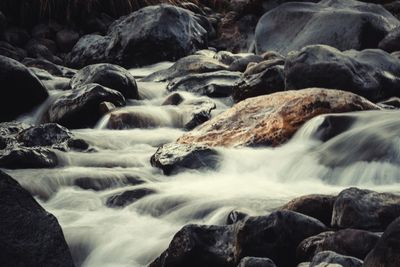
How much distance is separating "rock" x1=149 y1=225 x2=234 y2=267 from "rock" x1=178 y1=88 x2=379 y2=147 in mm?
2974

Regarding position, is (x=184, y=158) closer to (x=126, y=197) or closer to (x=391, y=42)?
(x=126, y=197)

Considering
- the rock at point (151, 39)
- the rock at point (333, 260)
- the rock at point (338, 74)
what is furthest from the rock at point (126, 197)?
the rock at point (151, 39)

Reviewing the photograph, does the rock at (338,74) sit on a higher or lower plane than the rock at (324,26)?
higher

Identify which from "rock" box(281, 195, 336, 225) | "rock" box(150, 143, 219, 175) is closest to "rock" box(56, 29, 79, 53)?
"rock" box(150, 143, 219, 175)

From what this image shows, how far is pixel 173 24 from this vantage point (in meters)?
12.4

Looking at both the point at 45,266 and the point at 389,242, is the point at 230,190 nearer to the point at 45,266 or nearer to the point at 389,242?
the point at 45,266

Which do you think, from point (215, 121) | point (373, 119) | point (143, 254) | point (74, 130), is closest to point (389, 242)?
point (143, 254)

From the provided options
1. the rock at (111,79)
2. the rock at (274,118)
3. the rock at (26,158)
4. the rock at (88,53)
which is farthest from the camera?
the rock at (88,53)

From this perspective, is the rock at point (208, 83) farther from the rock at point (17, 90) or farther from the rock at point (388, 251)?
the rock at point (388, 251)

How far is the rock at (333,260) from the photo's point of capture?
282 centimetres

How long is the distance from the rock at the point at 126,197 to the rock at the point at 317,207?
1599 millimetres

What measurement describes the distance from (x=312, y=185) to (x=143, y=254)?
175cm

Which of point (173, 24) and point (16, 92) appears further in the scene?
point (173, 24)

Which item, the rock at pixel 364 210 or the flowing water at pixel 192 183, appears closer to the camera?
the rock at pixel 364 210
